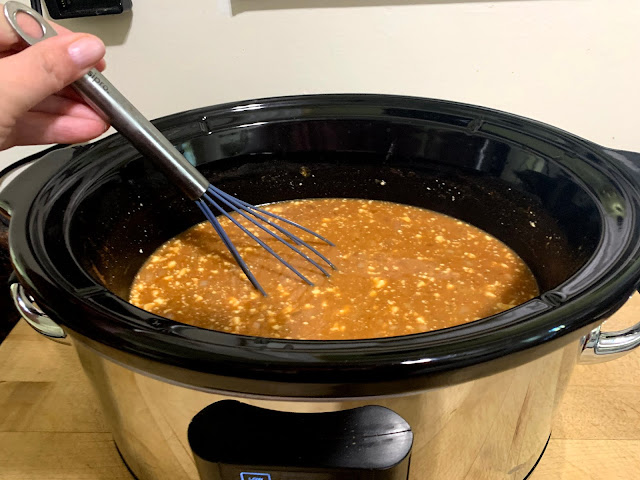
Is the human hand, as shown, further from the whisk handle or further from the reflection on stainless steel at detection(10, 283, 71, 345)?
the reflection on stainless steel at detection(10, 283, 71, 345)

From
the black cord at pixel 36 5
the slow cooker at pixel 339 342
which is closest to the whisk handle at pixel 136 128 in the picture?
the slow cooker at pixel 339 342

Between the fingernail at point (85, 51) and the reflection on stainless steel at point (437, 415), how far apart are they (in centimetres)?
33

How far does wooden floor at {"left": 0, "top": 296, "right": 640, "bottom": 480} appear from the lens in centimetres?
80

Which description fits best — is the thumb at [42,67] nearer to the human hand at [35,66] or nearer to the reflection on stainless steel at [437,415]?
the human hand at [35,66]

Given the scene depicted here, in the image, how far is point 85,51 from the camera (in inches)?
25.7

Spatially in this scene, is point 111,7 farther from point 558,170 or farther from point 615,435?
point 615,435

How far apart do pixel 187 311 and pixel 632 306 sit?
0.86 meters

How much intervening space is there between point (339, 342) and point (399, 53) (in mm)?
844

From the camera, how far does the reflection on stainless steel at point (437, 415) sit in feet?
1.91

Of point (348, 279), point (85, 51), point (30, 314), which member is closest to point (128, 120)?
point (85, 51)

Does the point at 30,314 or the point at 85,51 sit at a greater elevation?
the point at 85,51

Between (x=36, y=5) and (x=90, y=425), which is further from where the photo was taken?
(x=36, y=5)

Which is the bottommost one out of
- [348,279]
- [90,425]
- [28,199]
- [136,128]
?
[90,425]

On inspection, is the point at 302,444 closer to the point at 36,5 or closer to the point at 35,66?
the point at 35,66
